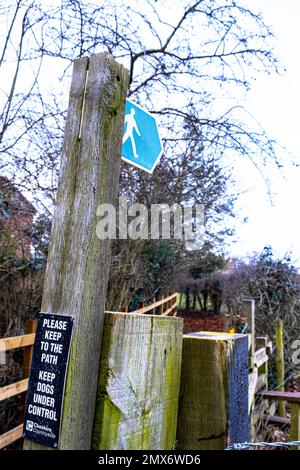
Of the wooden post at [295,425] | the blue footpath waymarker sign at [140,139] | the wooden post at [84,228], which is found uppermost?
the blue footpath waymarker sign at [140,139]

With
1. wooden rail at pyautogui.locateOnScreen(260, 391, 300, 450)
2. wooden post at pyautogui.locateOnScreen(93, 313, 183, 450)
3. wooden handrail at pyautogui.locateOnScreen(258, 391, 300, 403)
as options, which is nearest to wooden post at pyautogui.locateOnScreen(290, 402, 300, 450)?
wooden rail at pyautogui.locateOnScreen(260, 391, 300, 450)

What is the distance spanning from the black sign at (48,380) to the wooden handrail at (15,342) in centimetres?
219

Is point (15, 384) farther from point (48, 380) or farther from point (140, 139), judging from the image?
point (140, 139)

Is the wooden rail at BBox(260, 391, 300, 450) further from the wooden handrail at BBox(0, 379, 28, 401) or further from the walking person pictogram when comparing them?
the walking person pictogram

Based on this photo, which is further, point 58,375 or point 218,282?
point 218,282

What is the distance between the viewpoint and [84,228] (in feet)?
3.77

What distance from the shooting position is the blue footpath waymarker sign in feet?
4.70

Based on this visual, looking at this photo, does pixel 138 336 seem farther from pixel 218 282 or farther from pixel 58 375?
pixel 218 282

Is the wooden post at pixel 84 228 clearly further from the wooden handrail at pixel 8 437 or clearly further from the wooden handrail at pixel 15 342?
the wooden handrail at pixel 8 437

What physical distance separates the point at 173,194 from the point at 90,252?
494cm

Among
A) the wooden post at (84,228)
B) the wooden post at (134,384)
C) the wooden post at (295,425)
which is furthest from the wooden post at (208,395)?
the wooden post at (295,425)

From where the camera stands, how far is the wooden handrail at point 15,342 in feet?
10.4

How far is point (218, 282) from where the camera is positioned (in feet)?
56.0
